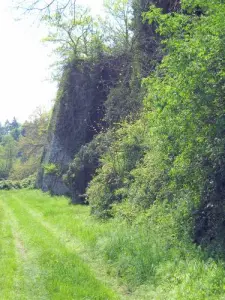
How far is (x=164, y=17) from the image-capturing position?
1015cm

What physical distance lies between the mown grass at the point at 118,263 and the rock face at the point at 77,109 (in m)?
15.9

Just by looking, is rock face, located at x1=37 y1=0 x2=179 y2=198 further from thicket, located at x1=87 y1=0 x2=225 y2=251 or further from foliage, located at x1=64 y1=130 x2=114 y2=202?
thicket, located at x1=87 y1=0 x2=225 y2=251

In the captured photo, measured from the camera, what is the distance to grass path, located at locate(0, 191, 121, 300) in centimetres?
833

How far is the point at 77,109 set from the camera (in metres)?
30.7

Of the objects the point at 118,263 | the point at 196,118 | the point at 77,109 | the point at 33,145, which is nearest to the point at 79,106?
the point at 77,109

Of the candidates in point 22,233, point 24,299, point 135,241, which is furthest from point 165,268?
point 22,233

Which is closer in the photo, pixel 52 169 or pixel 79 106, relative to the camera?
pixel 52 169

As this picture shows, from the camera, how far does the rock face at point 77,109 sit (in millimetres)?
29281

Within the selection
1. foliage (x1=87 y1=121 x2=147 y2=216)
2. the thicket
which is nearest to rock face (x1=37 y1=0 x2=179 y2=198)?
foliage (x1=87 y1=121 x2=147 y2=216)

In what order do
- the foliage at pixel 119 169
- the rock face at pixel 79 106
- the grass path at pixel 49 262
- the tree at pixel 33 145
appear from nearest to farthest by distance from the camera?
1. the grass path at pixel 49 262
2. the foliage at pixel 119 169
3. the rock face at pixel 79 106
4. the tree at pixel 33 145

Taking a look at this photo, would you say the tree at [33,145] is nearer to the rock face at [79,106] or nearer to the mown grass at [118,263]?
the rock face at [79,106]

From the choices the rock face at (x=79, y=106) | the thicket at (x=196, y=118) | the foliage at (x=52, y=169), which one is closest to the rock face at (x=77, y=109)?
the rock face at (x=79, y=106)

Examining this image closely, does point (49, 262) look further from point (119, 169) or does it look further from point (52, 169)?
point (52, 169)

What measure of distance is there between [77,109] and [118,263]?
851 inches
